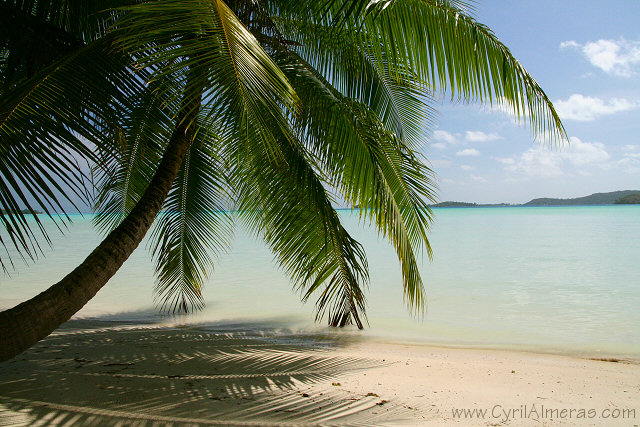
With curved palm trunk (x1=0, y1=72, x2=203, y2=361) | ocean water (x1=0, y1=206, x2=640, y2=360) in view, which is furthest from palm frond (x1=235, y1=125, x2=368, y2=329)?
ocean water (x1=0, y1=206, x2=640, y2=360)

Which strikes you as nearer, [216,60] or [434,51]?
[216,60]

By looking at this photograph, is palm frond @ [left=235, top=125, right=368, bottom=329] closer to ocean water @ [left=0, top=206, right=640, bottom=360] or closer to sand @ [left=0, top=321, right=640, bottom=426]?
sand @ [left=0, top=321, right=640, bottom=426]

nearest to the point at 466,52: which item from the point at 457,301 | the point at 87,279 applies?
the point at 87,279

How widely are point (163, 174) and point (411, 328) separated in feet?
13.6

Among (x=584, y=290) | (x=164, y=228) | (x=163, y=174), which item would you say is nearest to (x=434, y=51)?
(x=163, y=174)

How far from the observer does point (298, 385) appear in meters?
3.60

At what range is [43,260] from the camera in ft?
49.0

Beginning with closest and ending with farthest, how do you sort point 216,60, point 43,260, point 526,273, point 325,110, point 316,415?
point 216,60 → point 316,415 → point 325,110 → point 526,273 → point 43,260

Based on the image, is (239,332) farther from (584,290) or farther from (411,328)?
(584,290)

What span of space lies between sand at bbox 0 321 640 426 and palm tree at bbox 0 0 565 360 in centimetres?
63

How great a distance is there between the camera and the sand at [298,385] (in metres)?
2.98

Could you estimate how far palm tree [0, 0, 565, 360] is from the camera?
225 centimetres

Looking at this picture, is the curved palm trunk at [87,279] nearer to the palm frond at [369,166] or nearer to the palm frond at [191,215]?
the palm frond at [369,166]

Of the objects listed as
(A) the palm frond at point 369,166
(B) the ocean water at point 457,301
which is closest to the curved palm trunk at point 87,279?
(A) the palm frond at point 369,166
